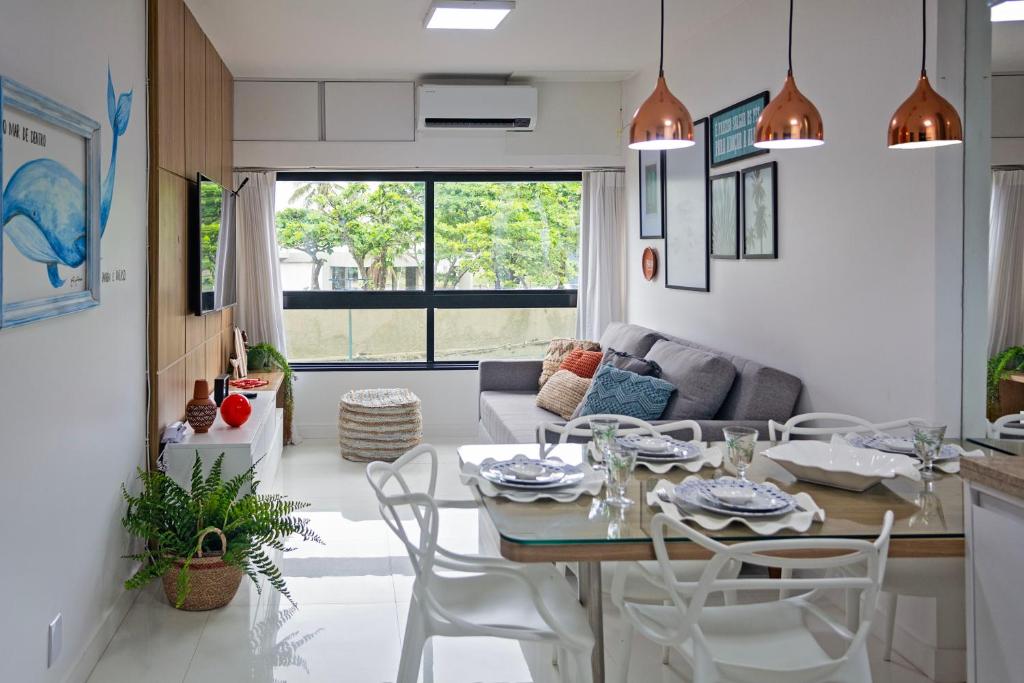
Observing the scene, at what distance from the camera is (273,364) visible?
670 cm

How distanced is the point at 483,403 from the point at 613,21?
2588 millimetres

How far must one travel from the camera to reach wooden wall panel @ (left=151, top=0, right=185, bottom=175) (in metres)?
4.09

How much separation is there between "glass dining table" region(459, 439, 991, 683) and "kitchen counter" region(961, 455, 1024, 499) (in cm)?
36

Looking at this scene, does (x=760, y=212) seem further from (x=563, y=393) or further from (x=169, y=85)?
(x=169, y=85)

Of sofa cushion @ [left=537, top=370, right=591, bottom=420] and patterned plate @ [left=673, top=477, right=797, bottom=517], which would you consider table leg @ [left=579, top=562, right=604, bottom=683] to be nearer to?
patterned plate @ [left=673, top=477, right=797, bottom=517]

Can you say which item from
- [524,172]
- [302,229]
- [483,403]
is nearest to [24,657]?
[483,403]

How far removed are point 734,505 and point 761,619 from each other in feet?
0.96

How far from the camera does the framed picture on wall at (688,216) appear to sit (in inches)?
211

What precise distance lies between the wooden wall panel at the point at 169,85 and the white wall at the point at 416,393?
8.98ft

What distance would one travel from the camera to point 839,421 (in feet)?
12.6

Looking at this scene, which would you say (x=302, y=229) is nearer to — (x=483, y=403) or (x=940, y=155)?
(x=483, y=403)

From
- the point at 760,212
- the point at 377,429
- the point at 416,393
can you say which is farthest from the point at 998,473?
the point at 416,393

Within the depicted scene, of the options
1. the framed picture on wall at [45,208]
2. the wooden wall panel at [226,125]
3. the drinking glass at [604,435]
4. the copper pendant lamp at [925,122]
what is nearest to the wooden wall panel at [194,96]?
the wooden wall panel at [226,125]

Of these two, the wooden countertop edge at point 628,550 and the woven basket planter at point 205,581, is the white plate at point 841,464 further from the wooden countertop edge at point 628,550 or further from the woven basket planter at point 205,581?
the woven basket planter at point 205,581
